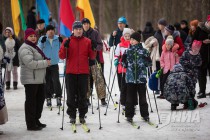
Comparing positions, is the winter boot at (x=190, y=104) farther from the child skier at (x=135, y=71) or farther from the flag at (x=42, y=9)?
the flag at (x=42, y=9)

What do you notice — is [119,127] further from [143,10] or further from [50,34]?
[143,10]

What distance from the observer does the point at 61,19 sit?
13.9 metres

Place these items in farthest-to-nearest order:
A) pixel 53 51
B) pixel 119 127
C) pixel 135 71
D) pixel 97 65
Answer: pixel 97 65
pixel 53 51
pixel 135 71
pixel 119 127

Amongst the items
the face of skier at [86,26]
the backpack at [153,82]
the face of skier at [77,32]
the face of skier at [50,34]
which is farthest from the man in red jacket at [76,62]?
the backpack at [153,82]

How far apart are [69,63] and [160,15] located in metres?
17.1

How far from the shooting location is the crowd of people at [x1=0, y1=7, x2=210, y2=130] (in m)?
10.7

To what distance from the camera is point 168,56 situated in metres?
14.1

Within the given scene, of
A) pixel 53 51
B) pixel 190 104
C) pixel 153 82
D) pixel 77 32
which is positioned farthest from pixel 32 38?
pixel 153 82

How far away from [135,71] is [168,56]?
9.81ft

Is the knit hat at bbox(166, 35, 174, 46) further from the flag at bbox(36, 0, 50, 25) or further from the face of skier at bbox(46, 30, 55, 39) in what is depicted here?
the flag at bbox(36, 0, 50, 25)

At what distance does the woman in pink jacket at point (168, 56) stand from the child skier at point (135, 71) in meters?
2.82

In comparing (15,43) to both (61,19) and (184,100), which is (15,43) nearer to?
(61,19)

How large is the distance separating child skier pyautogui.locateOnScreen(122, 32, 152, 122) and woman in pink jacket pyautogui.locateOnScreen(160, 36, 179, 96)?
2.82 meters

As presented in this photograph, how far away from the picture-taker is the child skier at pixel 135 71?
11.3 meters
